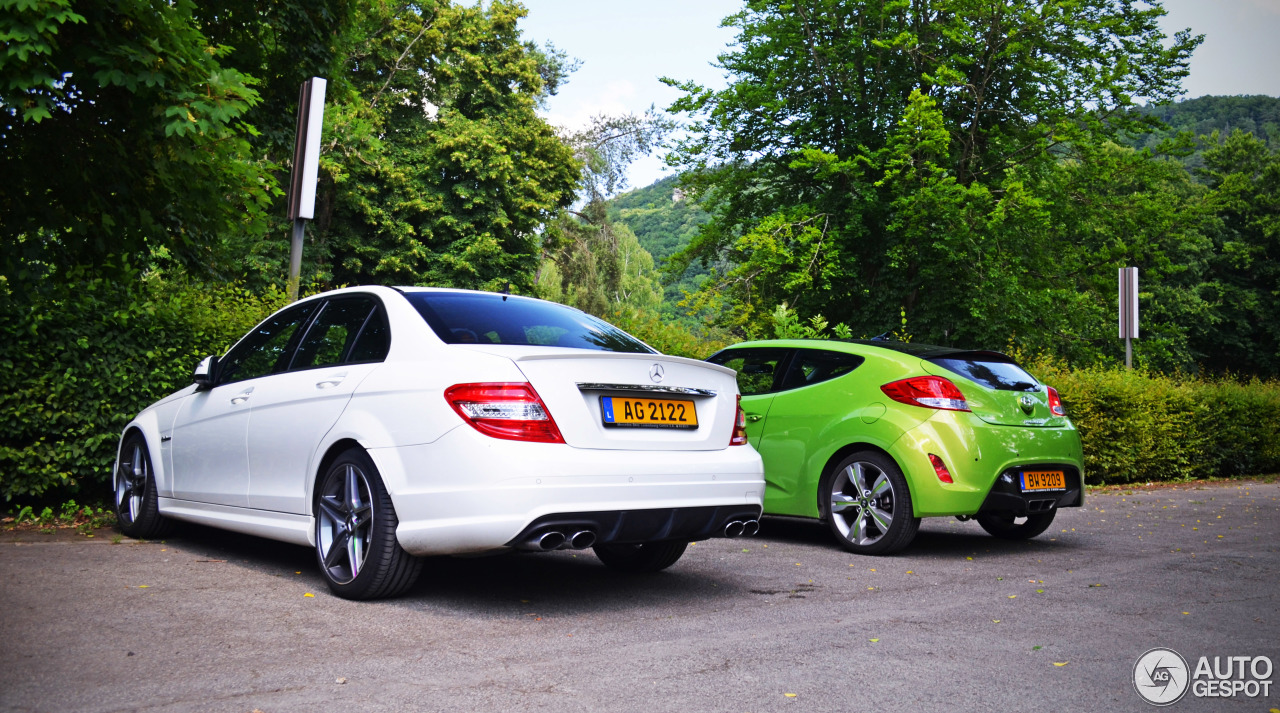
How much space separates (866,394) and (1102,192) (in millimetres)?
21967

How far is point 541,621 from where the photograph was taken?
450 centimetres

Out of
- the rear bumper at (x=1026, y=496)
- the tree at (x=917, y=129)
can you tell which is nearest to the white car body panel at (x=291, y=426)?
the rear bumper at (x=1026, y=496)

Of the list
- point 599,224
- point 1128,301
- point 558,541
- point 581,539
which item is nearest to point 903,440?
point 581,539

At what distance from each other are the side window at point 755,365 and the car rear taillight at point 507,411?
3583mm

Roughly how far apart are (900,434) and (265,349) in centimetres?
424

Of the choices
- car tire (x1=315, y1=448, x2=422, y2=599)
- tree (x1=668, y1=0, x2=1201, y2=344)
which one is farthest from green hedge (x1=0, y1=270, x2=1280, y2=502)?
tree (x1=668, y1=0, x2=1201, y2=344)

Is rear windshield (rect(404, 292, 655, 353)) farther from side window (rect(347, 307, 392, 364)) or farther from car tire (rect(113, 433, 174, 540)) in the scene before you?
car tire (rect(113, 433, 174, 540))

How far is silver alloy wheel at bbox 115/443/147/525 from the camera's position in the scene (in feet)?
21.9

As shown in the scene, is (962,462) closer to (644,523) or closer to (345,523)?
(644,523)

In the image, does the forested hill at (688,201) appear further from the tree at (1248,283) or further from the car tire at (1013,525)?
the car tire at (1013,525)

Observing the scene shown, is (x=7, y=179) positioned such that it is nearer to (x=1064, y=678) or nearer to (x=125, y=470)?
(x=125, y=470)

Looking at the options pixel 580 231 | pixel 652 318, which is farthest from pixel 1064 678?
pixel 580 231

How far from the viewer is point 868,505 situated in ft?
23.0

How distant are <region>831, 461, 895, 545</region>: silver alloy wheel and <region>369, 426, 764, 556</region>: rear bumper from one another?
272 cm
